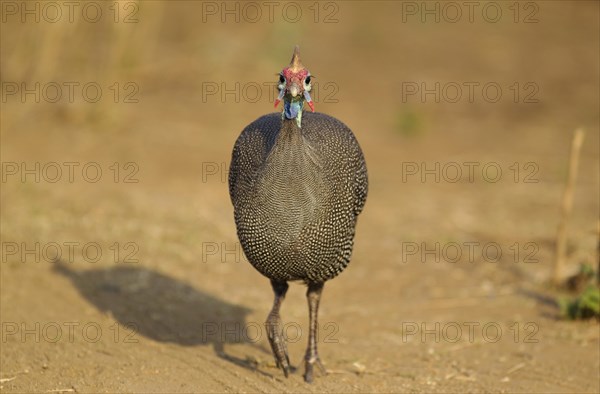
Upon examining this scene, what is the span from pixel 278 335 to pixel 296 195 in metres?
1.06

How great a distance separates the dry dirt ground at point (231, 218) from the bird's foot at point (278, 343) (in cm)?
22

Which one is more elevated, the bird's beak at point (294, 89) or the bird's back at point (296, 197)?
the bird's beak at point (294, 89)

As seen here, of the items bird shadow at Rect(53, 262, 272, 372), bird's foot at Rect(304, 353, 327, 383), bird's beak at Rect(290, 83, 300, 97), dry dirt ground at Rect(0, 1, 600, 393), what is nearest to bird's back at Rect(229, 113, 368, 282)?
bird's beak at Rect(290, 83, 300, 97)

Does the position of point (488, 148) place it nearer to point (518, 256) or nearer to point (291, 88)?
point (518, 256)

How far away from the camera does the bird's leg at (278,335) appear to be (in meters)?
5.43

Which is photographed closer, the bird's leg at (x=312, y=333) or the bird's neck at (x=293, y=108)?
the bird's neck at (x=293, y=108)

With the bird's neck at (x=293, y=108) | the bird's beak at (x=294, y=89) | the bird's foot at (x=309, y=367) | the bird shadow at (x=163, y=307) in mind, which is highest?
the bird's beak at (x=294, y=89)

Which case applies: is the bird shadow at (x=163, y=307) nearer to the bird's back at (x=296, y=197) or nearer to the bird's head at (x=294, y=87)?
the bird's back at (x=296, y=197)

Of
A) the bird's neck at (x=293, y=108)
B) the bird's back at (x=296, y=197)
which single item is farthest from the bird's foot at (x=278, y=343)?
the bird's neck at (x=293, y=108)

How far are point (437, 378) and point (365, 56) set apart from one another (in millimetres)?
11259

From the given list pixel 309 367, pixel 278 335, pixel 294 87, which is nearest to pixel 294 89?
pixel 294 87

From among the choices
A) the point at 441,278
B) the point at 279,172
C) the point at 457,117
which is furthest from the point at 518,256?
the point at 457,117

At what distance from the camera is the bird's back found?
4742mm

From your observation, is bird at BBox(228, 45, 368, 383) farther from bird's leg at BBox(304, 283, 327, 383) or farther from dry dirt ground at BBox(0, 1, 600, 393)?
dry dirt ground at BBox(0, 1, 600, 393)
